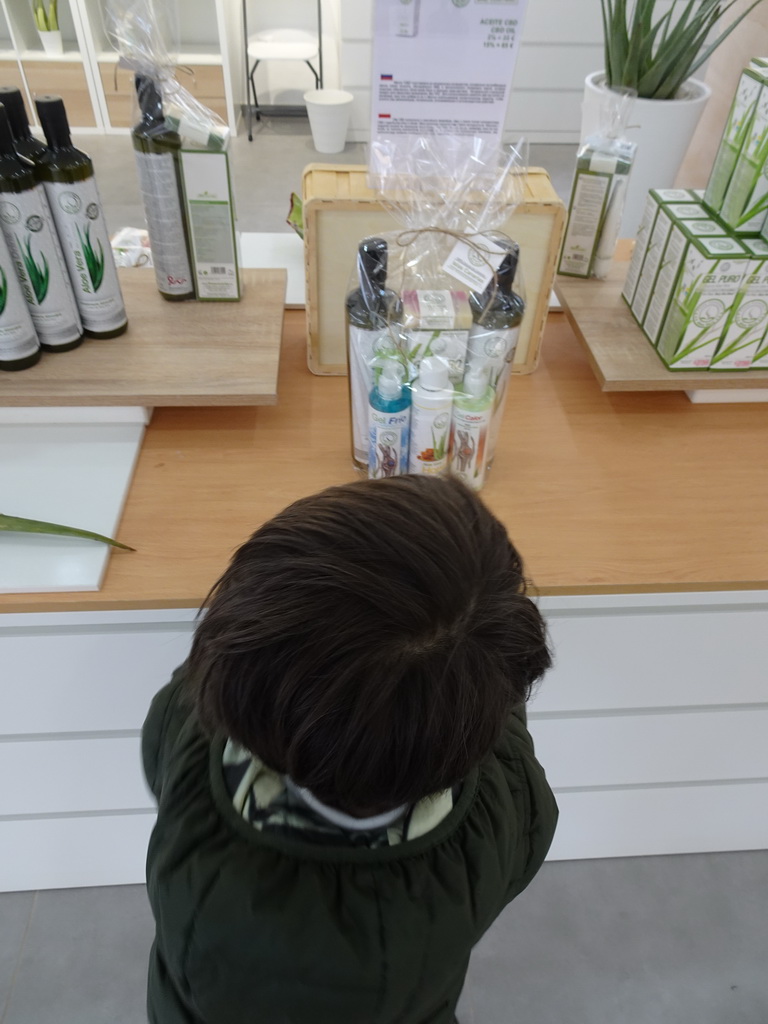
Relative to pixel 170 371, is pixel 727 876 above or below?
below

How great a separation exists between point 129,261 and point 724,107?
2213 mm

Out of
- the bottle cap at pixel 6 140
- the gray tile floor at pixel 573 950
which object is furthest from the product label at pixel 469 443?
the gray tile floor at pixel 573 950

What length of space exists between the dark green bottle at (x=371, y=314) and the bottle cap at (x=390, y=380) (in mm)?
16

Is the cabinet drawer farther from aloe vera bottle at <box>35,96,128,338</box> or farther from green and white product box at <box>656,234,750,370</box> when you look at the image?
green and white product box at <box>656,234,750,370</box>

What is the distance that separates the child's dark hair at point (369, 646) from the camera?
0.43 meters

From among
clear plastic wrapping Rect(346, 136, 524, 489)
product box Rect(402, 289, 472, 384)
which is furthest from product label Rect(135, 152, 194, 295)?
product box Rect(402, 289, 472, 384)

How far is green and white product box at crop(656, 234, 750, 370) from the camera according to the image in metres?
0.95

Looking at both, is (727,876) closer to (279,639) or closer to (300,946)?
(300,946)

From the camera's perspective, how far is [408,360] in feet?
2.76

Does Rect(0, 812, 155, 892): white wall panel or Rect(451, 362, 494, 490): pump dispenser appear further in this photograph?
Rect(0, 812, 155, 892): white wall panel

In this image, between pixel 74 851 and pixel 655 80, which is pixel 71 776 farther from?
pixel 655 80

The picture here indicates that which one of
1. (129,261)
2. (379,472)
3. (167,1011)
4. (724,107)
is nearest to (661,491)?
(379,472)

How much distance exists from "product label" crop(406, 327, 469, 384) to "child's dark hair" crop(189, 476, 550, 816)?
1.23 feet

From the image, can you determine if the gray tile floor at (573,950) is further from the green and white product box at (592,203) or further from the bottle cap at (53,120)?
the green and white product box at (592,203)
